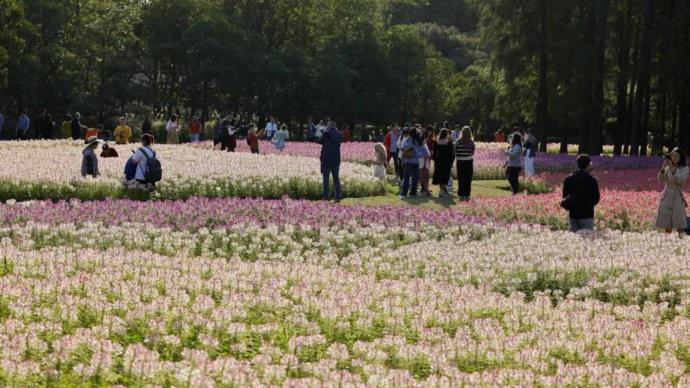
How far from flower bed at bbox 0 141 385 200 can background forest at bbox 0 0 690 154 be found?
68.8ft

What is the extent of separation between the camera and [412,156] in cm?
2614

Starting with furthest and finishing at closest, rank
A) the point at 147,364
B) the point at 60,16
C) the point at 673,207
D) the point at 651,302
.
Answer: the point at 60,16 → the point at 673,207 → the point at 651,302 → the point at 147,364

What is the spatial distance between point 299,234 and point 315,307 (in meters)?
6.90

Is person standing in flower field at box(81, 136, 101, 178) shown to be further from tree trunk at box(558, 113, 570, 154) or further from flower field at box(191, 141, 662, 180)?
tree trunk at box(558, 113, 570, 154)

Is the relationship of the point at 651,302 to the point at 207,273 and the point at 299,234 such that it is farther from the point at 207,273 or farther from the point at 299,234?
the point at 299,234

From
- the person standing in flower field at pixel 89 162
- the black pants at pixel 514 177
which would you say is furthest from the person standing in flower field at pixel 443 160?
the person standing in flower field at pixel 89 162

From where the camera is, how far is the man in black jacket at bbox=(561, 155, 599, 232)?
16875mm

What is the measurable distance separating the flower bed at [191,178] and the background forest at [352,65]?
20978 mm

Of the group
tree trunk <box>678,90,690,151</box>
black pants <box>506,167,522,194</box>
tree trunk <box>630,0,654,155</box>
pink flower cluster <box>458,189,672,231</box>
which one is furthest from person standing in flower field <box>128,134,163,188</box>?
tree trunk <box>630,0,654,155</box>

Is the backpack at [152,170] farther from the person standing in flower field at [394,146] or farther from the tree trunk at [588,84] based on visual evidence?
the tree trunk at [588,84]

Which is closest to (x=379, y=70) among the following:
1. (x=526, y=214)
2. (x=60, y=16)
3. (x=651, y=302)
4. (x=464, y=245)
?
(x=60, y=16)

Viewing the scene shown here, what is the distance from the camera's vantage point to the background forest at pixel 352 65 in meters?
50.5

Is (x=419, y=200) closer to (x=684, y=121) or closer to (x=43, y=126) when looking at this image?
(x=684, y=121)

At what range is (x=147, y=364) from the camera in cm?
766
